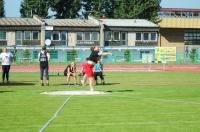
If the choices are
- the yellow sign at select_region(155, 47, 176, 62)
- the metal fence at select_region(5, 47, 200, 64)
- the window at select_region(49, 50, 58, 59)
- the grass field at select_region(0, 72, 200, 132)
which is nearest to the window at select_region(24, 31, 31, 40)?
the metal fence at select_region(5, 47, 200, 64)

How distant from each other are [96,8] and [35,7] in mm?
12476

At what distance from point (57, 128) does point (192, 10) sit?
97817mm

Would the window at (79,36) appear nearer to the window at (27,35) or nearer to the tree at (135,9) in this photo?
the window at (27,35)

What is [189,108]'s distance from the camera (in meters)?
14.5

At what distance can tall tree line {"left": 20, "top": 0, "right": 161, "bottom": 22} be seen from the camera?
93250mm

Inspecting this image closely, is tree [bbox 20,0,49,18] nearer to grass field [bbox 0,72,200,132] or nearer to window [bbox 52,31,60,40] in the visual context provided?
window [bbox 52,31,60,40]

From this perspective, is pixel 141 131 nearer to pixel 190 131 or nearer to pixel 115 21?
pixel 190 131

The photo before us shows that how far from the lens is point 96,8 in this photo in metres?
101

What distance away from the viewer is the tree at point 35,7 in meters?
93.7

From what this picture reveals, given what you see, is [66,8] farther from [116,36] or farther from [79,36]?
[79,36]

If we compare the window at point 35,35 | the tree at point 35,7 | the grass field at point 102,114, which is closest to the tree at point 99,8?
the tree at point 35,7

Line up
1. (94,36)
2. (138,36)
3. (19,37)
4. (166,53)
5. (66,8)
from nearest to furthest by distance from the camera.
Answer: (166,53) → (19,37) → (94,36) → (138,36) → (66,8)

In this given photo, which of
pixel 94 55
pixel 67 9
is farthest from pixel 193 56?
pixel 94 55

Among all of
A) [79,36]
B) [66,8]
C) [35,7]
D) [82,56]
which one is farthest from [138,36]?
[35,7]
